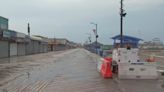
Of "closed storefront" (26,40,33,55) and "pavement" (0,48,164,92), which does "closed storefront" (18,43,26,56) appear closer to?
"closed storefront" (26,40,33,55)

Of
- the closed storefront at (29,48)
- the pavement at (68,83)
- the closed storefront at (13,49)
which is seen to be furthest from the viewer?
the closed storefront at (29,48)

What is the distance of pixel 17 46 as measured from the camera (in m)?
70.9

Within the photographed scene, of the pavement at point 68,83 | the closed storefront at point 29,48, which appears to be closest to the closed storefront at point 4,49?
the closed storefront at point 29,48

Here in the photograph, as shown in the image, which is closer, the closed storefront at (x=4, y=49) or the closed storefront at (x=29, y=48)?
the closed storefront at (x=4, y=49)

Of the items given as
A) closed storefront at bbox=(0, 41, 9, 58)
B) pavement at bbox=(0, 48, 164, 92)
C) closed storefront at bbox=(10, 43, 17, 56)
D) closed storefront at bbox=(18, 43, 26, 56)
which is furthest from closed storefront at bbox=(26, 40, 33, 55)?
pavement at bbox=(0, 48, 164, 92)

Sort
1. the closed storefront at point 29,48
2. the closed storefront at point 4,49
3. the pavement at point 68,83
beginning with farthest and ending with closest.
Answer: the closed storefront at point 29,48
the closed storefront at point 4,49
the pavement at point 68,83

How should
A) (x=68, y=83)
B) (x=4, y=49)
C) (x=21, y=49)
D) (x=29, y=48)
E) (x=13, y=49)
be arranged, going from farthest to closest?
(x=29, y=48), (x=21, y=49), (x=13, y=49), (x=4, y=49), (x=68, y=83)

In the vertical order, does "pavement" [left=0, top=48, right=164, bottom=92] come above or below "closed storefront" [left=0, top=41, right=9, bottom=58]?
below

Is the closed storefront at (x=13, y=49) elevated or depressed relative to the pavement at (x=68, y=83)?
elevated

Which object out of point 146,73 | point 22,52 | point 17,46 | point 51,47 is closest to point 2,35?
point 17,46

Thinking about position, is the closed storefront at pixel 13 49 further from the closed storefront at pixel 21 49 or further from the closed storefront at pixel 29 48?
the closed storefront at pixel 29 48

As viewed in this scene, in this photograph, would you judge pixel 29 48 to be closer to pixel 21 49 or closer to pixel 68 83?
pixel 21 49

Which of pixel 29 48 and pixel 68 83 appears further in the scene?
pixel 29 48

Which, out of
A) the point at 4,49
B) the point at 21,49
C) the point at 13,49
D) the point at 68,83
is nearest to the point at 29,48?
the point at 21,49
